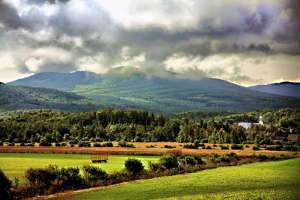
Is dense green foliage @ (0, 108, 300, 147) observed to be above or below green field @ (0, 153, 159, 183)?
above

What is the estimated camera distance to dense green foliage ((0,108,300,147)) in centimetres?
8150

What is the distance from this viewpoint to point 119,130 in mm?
105500

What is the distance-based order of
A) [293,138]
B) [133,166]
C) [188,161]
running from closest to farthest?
1. [133,166]
2. [188,161]
3. [293,138]

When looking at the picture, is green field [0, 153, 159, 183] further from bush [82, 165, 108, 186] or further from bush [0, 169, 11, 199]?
bush [0, 169, 11, 199]

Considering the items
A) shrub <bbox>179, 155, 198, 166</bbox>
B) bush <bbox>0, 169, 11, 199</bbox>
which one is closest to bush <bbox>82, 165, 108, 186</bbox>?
bush <bbox>0, 169, 11, 199</bbox>

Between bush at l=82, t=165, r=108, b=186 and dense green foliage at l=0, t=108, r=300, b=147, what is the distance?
44.8m

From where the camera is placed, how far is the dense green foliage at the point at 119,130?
267 feet

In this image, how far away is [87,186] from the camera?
26.3m

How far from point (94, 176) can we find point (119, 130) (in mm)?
77675

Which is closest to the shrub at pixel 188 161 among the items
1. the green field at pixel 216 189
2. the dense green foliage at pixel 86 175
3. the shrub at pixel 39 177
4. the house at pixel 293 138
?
the dense green foliage at pixel 86 175

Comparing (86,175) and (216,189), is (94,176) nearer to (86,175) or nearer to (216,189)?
(86,175)

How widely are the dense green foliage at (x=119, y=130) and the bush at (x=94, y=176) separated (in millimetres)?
44783

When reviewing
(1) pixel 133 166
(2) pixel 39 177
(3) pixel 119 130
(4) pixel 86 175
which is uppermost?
(3) pixel 119 130

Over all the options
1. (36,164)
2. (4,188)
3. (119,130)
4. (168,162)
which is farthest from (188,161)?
(119,130)
